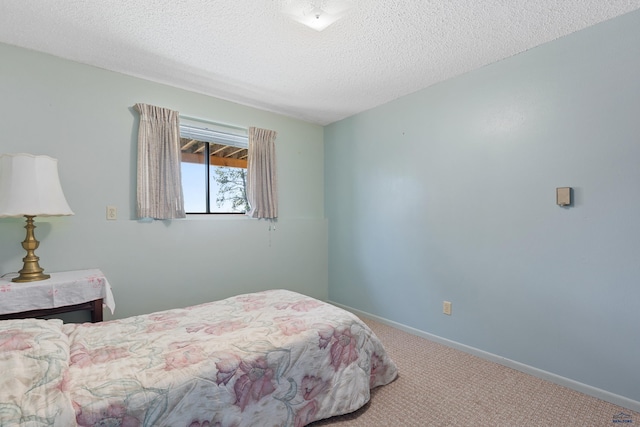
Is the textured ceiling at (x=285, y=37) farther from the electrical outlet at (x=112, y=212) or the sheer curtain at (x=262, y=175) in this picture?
the electrical outlet at (x=112, y=212)

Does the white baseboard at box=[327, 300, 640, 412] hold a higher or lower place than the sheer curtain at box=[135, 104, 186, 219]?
lower

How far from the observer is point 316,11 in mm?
1801

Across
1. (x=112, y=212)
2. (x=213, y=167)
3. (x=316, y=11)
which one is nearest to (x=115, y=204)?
(x=112, y=212)

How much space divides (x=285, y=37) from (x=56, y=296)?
2209 mm

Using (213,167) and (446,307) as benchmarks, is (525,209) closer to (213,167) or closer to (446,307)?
(446,307)

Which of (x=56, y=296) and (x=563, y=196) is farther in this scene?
(x=563, y=196)

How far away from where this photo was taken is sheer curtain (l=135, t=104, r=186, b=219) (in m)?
2.58

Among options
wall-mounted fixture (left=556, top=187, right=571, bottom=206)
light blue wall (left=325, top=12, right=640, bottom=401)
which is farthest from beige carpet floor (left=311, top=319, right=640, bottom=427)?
wall-mounted fixture (left=556, top=187, right=571, bottom=206)

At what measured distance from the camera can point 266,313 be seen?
6.31ft

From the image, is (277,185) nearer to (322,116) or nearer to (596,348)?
(322,116)

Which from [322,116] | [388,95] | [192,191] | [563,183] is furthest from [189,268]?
[563,183]

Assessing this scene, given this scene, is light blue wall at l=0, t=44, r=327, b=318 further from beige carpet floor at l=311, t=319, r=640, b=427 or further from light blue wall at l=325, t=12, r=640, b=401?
beige carpet floor at l=311, t=319, r=640, b=427

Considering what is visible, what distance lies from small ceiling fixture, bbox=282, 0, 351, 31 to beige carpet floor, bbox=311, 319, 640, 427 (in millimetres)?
2298

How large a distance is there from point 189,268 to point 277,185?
1.27 meters
